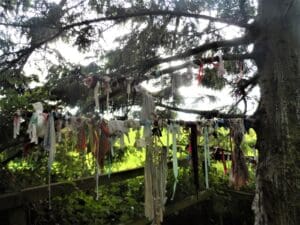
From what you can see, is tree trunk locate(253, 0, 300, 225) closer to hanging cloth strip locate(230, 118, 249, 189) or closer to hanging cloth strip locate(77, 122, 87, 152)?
hanging cloth strip locate(230, 118, 249, 189)

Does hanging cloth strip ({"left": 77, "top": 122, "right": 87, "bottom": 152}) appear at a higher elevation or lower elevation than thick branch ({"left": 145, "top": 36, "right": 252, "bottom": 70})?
lower

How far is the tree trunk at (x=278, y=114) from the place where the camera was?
3.55 m

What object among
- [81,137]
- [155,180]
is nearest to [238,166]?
[155,180]

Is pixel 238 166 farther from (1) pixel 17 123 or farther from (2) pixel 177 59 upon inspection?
(1) pixel 17 123

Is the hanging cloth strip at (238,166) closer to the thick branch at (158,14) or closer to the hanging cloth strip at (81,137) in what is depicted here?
the thick branch at (158,14)

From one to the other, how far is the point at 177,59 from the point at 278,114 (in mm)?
1134

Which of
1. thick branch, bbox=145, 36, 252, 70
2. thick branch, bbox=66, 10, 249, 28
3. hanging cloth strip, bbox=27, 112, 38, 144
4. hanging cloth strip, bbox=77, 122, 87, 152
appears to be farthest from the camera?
thick branch, bbox=145, 36, 252, 70

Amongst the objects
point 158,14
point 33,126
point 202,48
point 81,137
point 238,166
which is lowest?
point 238,166

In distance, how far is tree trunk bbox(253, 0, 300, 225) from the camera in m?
3.55

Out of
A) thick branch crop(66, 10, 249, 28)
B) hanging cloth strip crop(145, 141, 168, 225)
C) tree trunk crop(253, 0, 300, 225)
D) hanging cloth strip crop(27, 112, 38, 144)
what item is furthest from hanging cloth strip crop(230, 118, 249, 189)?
hanging cloth strip crop(27, 112, 38, 144)

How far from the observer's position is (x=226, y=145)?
5.01 m

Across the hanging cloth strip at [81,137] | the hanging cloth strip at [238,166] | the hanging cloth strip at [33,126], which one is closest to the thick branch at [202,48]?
the hanging cloth strip at [238,166]

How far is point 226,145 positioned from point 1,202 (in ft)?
9.54

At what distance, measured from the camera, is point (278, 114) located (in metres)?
3.74
